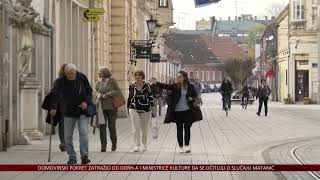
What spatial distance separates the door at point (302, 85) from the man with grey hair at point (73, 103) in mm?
48555

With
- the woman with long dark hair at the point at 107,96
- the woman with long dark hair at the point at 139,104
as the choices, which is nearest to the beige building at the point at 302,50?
the woman with long dark hair at the point at 139,104

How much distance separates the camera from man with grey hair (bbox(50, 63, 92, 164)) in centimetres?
1317

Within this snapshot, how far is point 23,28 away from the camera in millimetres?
17594

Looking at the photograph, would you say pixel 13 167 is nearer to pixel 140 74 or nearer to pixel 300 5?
pixel 140 74

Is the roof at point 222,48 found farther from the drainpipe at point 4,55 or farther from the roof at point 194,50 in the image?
the drainpipe at point 4,55

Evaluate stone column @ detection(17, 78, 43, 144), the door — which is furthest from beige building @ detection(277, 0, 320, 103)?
stone column @ detection(17, 78, 43, 144)

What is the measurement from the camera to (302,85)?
6044cm

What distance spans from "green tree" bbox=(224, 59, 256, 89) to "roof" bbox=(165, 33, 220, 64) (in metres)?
18.5

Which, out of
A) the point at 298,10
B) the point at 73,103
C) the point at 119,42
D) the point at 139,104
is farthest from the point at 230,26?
the point at 73,103

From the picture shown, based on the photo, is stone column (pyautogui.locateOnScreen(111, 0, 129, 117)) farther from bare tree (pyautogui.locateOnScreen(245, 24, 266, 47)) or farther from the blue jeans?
bare tree (pyautogui.locateOnScreen(245, 24, 266, 47))

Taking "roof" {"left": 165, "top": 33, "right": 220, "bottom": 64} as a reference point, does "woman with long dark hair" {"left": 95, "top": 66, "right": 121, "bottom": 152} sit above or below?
below

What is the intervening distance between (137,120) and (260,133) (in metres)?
7.48

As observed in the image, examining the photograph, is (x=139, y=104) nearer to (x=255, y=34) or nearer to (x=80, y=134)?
(x=80, y=134)

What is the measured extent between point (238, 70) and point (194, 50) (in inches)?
1027
